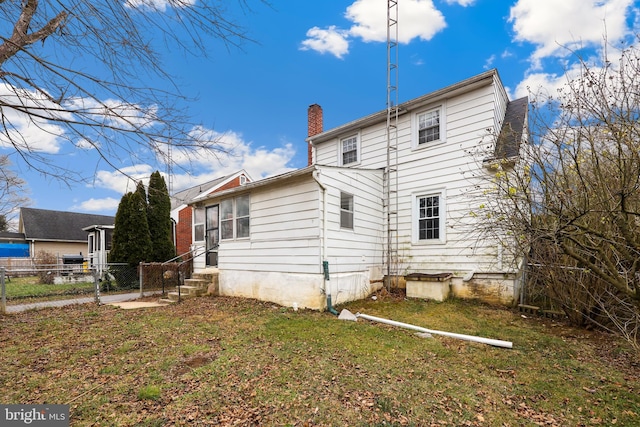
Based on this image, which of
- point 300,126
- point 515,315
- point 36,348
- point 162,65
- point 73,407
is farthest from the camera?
point 300,126

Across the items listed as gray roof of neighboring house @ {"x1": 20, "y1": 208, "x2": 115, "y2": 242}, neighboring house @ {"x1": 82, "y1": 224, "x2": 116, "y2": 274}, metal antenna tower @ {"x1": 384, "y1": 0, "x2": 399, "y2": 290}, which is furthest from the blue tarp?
metal antenna tower @ {"x1": 384, "y1": 0, "x2": 399, "y2": 290}

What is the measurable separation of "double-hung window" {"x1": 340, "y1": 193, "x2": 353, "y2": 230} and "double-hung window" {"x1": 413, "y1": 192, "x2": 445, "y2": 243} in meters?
2.15

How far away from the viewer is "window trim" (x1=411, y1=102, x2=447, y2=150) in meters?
8.98

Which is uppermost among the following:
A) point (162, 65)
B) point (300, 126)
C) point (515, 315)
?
point (300, 126)

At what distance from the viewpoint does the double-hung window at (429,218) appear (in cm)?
891

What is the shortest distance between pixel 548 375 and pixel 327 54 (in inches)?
333

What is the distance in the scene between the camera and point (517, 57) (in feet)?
25.0

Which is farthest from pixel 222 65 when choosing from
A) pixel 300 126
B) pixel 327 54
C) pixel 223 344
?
pixel 300 126

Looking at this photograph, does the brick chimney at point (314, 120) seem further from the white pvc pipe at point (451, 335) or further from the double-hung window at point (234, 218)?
the white pvc pipe at point (451, 335)

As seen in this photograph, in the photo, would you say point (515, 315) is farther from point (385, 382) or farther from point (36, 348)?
point (36, 348)

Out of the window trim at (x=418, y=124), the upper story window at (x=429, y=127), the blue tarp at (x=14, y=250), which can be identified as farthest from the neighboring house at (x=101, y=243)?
the upper story window at (x=429, y=127)

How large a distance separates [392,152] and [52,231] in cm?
2898

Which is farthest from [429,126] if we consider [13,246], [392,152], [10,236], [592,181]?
[10,236]

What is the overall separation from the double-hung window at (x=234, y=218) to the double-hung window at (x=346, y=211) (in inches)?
116
